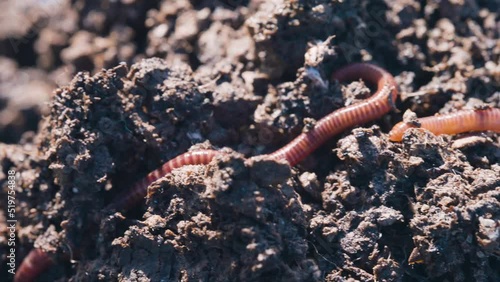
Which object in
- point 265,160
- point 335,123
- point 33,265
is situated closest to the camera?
point 265,160

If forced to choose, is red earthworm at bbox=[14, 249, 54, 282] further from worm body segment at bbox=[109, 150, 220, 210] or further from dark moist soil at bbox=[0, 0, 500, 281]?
worm body segment at bbox=[109, 150, 220, 210]

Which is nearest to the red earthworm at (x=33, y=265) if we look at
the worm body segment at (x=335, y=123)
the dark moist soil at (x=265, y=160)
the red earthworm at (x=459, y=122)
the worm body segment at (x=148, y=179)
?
the dark moist soil at (x=265, y=160)

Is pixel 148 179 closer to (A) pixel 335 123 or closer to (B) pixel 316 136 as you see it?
(B) pixel 316 136

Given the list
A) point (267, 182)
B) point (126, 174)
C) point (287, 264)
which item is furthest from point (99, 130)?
point (287, 264)

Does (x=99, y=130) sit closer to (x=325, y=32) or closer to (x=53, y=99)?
(x=53, y=99)

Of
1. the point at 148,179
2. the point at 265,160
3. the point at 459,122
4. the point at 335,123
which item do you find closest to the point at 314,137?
the point at 335,123

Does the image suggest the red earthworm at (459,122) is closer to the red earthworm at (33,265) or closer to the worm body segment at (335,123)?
the worm body segment at (335,123)
